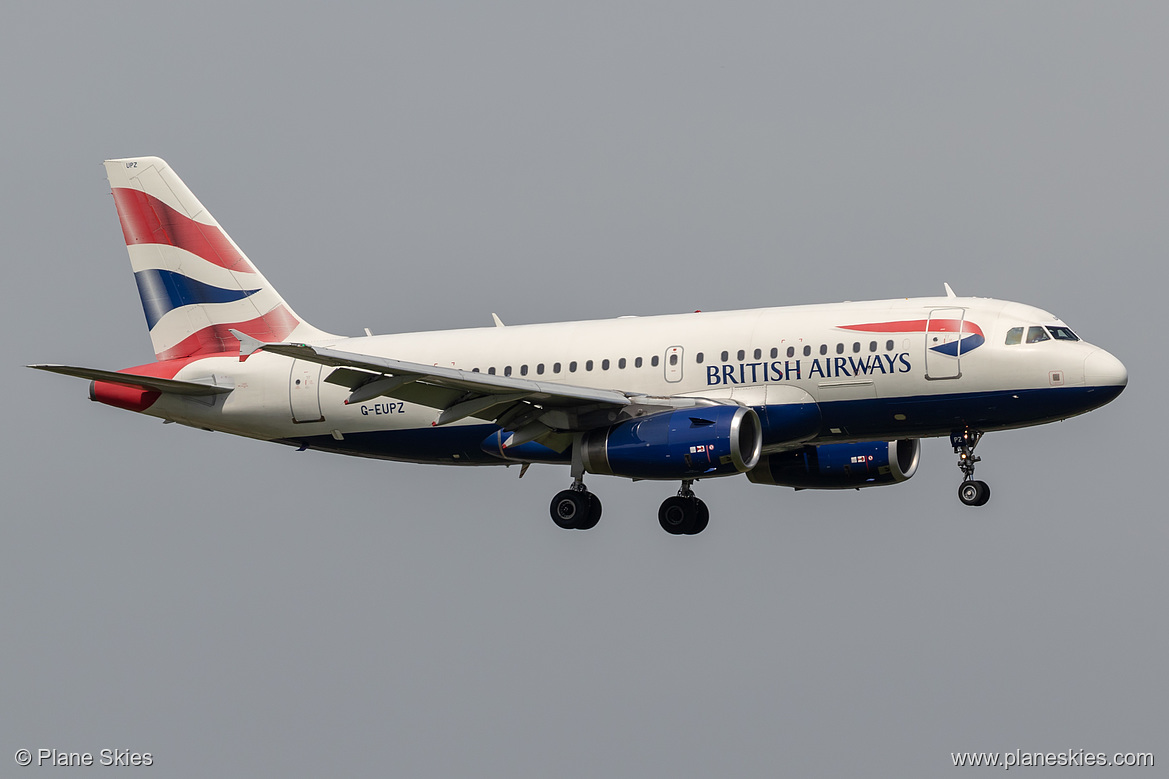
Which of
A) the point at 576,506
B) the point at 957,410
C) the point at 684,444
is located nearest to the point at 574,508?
the point at 576,506

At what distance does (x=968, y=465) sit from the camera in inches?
1439

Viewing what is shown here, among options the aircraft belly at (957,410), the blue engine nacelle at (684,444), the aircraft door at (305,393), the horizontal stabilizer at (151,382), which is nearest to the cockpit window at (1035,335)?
the aircraft belly at (957,410)

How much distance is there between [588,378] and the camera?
3878 cm

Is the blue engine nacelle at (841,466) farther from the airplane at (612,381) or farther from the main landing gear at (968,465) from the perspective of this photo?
the main landing gear at (968,465)

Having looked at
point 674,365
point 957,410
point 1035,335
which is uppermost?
point 1035,335

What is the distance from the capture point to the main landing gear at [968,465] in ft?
119

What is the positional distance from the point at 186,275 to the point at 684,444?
55.5 feet

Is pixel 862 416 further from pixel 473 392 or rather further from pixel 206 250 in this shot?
pixel 206 250

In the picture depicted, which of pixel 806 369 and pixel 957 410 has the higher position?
pixel 806 369

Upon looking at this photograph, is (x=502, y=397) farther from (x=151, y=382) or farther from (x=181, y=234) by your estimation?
(x=181, y=234)

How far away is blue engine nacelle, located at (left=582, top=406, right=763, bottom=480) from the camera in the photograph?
1353 inches

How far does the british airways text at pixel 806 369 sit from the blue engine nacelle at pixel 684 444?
1336 millimetres

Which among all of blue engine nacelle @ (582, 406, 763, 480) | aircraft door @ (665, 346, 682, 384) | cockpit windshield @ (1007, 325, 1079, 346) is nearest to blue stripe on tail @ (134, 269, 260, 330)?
aircraft door @ (665, 346, 682, 384)

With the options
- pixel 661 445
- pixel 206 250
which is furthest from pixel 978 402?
pixel 206 250
